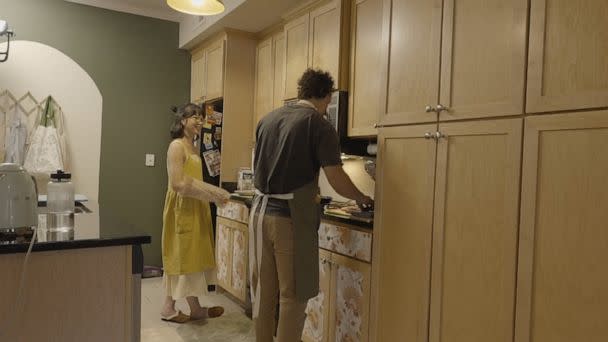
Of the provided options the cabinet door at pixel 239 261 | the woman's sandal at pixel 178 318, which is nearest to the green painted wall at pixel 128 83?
the cabinet door at pixel 239 261

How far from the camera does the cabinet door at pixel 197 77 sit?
4.34 meters

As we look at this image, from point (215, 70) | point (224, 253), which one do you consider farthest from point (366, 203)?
point (215, 70)

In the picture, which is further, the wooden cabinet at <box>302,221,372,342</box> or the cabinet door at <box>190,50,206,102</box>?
the cabinet door at <box>190,50,206,102</box>

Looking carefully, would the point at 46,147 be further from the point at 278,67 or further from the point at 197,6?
the point at 197,6

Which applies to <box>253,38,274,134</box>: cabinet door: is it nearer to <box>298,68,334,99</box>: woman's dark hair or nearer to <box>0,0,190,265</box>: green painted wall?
<box>0,0,190,265</box>: green painted wall

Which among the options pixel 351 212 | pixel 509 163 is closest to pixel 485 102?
pixel 509 163

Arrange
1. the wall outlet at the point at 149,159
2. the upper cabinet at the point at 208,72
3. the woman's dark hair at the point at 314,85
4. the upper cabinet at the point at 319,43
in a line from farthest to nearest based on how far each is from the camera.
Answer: the wall outlet at the point at 149,159 < the upper cabinet at the point at 208,72 < the upper cabinet at the point at 319,43 < the woman's dark hair at the point at 314,85

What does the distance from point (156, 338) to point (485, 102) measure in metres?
2.38

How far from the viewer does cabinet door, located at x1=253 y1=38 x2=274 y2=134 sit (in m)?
3.69

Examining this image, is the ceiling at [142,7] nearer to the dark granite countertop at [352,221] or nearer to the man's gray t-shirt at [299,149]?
the man's gray t-shirt at [299,149]

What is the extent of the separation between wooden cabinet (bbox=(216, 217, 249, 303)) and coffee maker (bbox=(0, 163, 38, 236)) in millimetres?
1986

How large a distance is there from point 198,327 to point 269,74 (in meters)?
2.02

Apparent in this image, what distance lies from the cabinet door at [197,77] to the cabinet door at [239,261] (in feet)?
5.09

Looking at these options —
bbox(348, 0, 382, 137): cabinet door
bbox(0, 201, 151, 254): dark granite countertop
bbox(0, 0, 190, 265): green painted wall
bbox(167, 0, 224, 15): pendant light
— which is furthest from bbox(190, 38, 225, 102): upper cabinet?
bbox(0, 201, 151, 254): dark granite countertop
